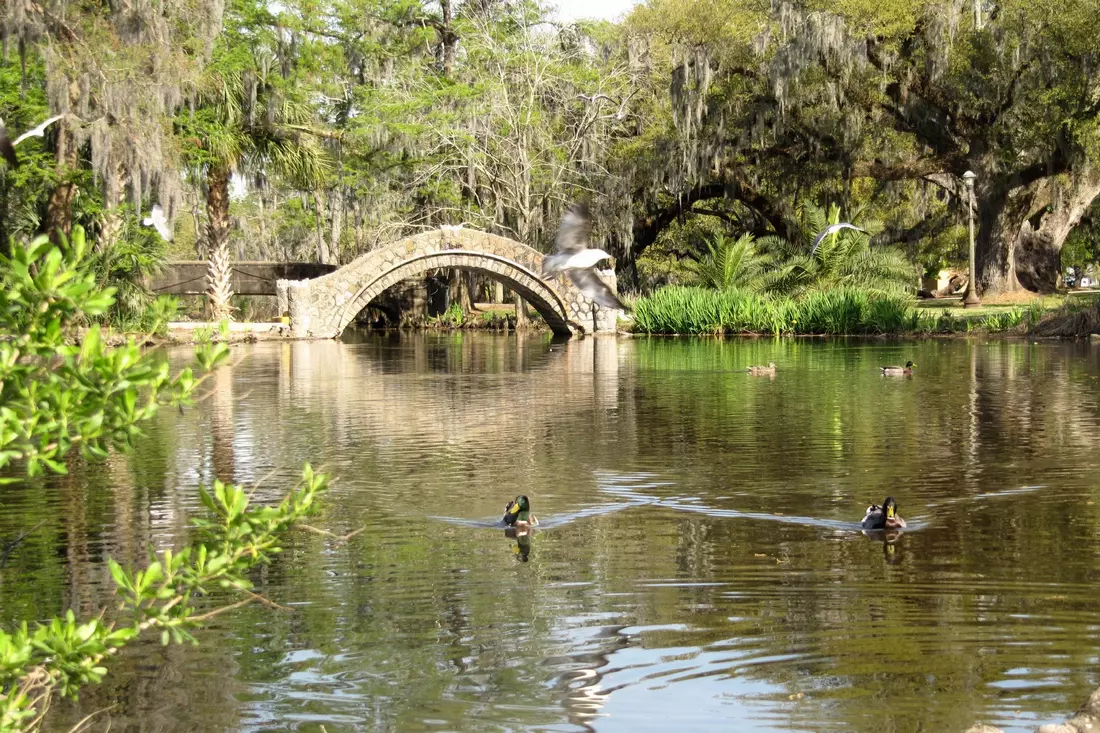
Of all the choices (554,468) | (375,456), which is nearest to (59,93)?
(375,456)

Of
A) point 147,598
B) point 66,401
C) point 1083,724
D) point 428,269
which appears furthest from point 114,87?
point 1083,724

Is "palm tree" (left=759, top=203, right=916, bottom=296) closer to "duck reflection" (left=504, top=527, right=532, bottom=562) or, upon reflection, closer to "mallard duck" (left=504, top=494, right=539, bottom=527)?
"mallard duck" (left=504, top=494, right=539, bottom=527)

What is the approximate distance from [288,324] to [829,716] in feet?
134

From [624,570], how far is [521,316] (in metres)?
43.0

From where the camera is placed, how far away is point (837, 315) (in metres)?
42.0

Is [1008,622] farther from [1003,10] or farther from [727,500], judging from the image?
[1003,10]

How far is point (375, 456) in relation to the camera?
1634 cm

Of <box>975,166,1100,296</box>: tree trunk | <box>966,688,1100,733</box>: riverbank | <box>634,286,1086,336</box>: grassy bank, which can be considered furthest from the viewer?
<box>975,166,1100,296</box>: tree trunk

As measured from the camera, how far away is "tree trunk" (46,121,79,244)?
3359 cm

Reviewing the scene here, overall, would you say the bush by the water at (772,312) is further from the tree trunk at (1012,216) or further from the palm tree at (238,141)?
the palm tree at (238,141)

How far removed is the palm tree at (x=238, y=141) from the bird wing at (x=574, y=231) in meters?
27.5

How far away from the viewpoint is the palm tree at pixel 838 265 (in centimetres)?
4284

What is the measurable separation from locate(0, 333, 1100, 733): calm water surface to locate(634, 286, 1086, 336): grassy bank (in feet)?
58.4

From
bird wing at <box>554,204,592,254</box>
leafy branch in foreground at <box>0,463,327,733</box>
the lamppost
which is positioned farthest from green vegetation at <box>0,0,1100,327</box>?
leafy branch in foreground at <box>0,463,327,733</box>
